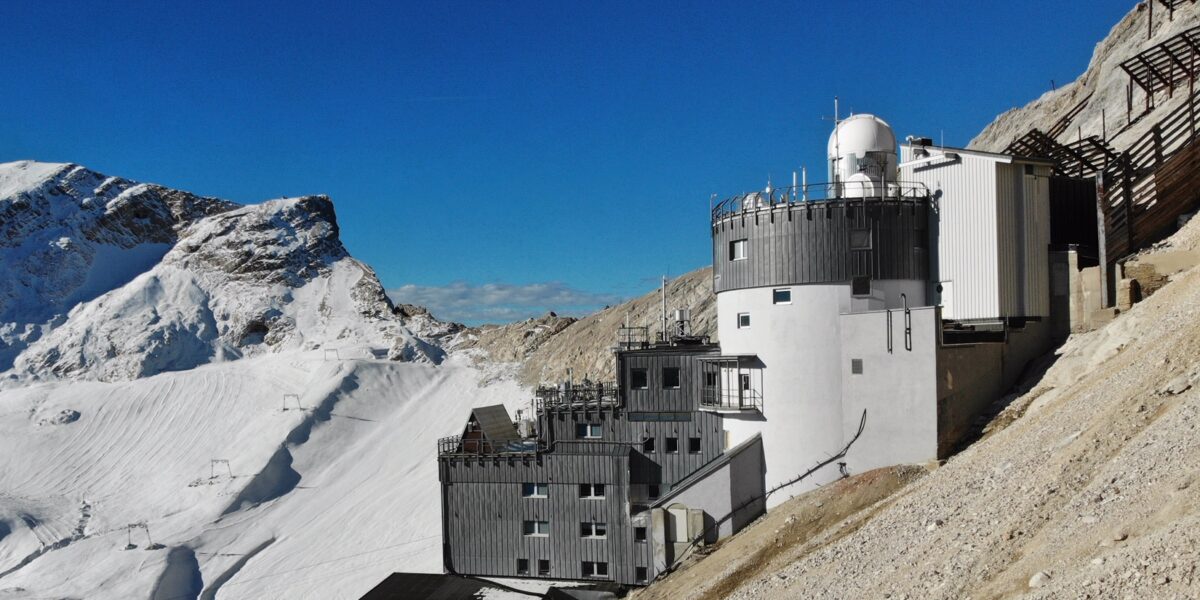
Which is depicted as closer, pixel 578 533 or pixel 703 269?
pixel 578 533

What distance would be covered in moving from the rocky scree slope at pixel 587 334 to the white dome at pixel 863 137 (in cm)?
2722

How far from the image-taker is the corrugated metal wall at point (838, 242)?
1117 inches

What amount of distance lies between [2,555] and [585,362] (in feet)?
115

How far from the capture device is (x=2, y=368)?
85812 millimetres

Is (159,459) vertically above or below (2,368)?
below

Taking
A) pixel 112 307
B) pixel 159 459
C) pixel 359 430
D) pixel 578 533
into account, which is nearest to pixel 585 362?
pixel 359 430

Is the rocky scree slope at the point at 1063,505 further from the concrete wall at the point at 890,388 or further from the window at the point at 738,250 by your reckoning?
the window at the point at 738,250

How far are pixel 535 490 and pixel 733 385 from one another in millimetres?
8058

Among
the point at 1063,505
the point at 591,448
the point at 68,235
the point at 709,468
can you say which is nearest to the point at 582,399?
the point at 591,448

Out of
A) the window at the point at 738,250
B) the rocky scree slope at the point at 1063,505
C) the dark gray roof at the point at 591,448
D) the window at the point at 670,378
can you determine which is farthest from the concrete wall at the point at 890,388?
the dark gray roof at the point at 591,448

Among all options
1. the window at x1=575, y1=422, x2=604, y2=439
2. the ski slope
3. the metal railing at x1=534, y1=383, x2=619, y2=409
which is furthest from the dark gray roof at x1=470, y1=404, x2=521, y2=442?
the ski slope

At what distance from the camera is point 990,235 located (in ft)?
90.5

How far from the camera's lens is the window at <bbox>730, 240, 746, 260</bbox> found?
30.2 m

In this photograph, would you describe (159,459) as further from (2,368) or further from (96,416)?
(2,368)
